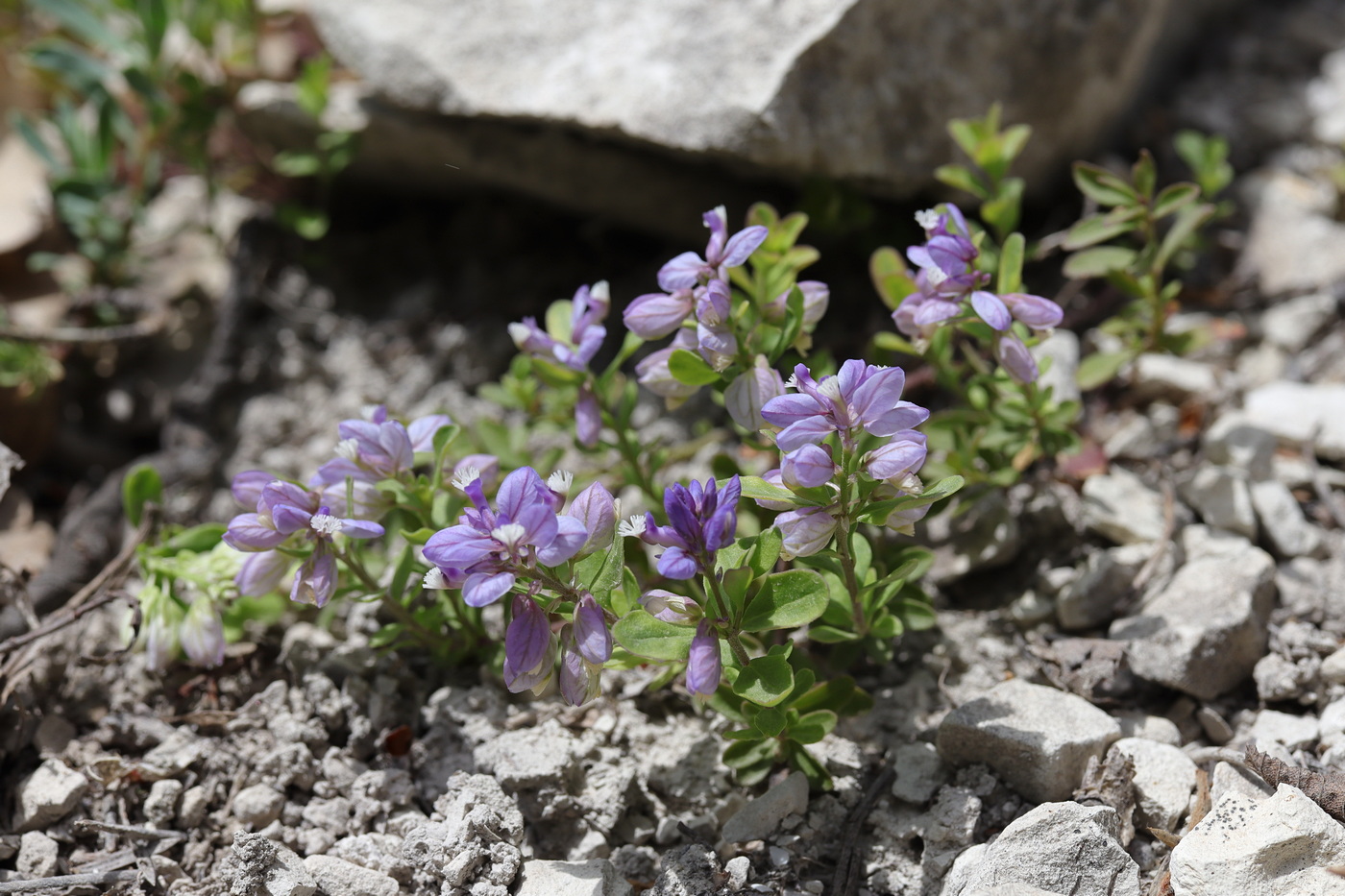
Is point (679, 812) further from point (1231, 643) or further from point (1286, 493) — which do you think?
point (1286, 493)

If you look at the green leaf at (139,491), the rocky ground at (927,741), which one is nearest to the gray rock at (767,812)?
the rocky ground at (927,741)

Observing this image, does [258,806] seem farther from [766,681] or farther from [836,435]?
[836,435]

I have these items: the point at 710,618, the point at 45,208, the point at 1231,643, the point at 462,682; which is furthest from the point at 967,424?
the point at 45,208

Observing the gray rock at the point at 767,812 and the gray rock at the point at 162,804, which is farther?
the gray rock at the point at 162,804

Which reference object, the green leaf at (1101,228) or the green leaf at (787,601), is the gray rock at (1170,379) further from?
the green leaf at (787,601)

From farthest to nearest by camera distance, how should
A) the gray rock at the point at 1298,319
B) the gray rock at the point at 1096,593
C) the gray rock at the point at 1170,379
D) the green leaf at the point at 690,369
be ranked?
the gray rock at the point at 1298,319
the gray rock at the point at 1170,379
the gray rock at the point at 1096,593
the green leaf at the point at 690,369

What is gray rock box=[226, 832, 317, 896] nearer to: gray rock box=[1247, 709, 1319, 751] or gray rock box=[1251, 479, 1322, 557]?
gray rock box=[1247, 709, 1319, 751]
